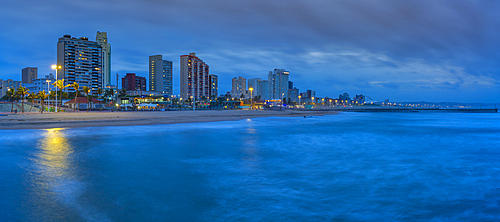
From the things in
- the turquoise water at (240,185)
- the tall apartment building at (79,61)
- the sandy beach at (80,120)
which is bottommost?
the turquoise water at (240,185)

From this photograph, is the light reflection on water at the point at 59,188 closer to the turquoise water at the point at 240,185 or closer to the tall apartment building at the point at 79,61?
the turquoise water at the point at 240,185

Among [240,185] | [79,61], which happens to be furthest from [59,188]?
[79,61]

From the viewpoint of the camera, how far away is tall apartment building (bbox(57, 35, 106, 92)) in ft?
587

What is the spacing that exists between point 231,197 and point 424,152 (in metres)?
15.2

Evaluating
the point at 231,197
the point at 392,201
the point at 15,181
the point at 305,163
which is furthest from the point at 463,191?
the point at 15,181

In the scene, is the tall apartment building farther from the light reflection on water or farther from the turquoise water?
the turquoise water

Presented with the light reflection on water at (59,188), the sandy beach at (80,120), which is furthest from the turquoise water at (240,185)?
the sandy beach at (80,120)

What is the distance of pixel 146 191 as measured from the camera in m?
8.66

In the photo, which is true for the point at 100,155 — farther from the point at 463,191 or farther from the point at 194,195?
the point at 463,191

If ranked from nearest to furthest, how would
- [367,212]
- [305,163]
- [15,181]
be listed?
[367,212], [15,181], [305,163]

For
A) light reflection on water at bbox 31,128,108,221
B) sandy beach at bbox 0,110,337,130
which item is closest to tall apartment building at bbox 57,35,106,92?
sandy beach at bbox 0,110,337,130

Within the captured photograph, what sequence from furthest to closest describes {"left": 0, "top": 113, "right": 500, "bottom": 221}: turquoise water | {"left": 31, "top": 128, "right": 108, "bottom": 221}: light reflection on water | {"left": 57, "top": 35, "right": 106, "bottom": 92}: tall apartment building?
{"left": 57, "top": 35, "right": 106, "bottom": 92}: tall apartment building
{"left": 0, "top": 113, "right": 500, "bottom": 221}: turquoise water
{"left": 31, "top": 128, "right": 108, "bottom": 221}: light reflection on water

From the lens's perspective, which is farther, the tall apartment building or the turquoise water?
the tall apartment building

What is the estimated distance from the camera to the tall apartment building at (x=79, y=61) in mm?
178875
